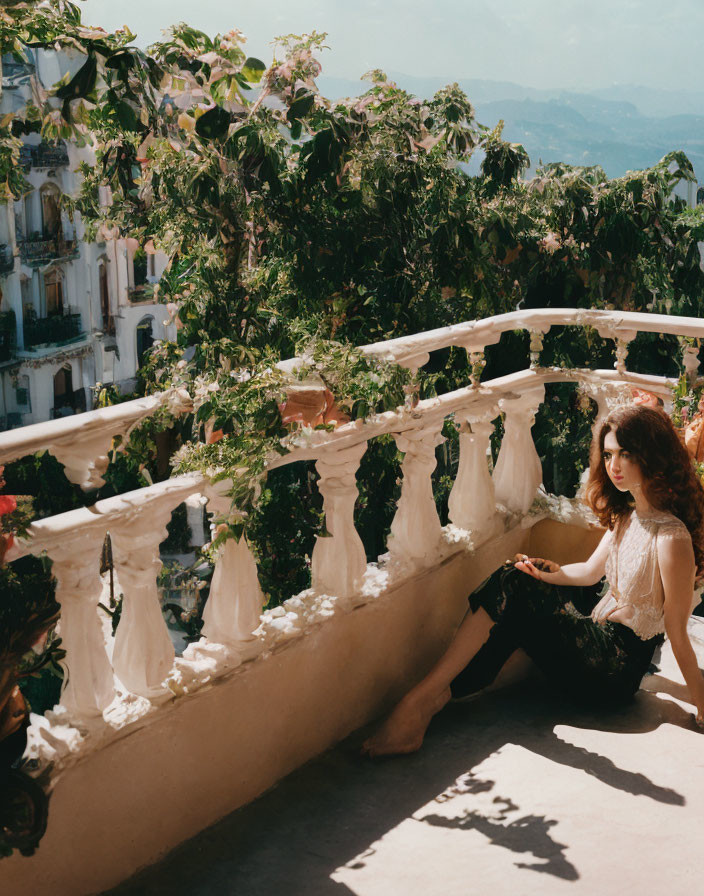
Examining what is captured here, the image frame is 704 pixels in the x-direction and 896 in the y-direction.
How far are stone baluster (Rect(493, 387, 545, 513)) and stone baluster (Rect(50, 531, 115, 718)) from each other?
5.01ft

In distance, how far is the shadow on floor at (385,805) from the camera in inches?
79.3

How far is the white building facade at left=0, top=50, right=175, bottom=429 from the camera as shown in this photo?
16.3 meters

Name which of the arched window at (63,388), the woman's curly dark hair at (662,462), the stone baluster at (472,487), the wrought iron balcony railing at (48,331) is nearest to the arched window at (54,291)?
the wrought iron balcony railing at (48,331)

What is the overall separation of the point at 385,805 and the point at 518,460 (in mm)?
1187

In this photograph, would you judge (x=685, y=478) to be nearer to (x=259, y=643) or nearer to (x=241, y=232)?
(x=259, y=643)

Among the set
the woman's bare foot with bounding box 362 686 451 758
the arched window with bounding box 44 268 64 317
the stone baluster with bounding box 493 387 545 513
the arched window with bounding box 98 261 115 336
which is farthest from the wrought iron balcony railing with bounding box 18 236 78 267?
the woman's bare foot with bounding box 362 686 451 758

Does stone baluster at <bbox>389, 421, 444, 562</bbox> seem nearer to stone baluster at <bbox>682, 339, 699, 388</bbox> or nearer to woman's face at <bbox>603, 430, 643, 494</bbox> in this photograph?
woman's face at <bbox>603, 430, 643, 494</bbox>

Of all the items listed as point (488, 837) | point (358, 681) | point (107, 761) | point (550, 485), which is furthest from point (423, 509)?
point (550, 485)

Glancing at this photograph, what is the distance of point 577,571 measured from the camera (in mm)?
2605

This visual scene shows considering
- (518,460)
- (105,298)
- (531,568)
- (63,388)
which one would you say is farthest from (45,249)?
(531,568)

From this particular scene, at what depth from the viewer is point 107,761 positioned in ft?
6.28

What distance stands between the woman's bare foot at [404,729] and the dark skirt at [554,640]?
154 mm

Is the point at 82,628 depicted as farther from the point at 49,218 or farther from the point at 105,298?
the point at 105,298

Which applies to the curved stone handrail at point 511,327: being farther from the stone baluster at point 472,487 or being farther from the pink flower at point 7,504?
the pink flower at point 7,504
